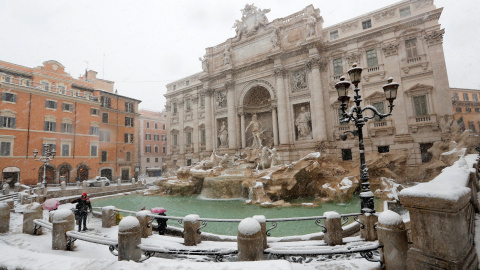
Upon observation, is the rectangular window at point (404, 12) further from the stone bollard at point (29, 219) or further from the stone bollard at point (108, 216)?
the stone bollard at point (29, 219)

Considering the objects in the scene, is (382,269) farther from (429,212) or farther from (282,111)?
(282,111)

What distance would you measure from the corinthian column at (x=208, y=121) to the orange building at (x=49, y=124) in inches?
632

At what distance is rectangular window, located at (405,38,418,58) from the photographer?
1911cm

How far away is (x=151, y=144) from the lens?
1839 inches

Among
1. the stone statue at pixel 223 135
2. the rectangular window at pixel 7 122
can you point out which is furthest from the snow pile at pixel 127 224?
the rectangular window at pixel 7 122

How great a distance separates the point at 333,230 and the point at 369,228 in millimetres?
931

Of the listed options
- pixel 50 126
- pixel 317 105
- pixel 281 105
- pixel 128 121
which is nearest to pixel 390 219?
pixel 317 105

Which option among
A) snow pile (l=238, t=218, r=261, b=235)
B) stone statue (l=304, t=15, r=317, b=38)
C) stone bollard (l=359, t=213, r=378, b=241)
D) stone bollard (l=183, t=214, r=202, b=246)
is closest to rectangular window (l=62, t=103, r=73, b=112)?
stone statue (l=304, t=15, r=317, b=38)

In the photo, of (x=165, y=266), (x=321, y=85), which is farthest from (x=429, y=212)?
(x=321, y=85)

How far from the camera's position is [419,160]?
60.0ft

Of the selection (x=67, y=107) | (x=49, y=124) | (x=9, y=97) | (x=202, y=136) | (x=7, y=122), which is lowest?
(x=202, y=136)

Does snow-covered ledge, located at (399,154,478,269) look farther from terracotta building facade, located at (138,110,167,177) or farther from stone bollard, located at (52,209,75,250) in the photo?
terracotta building facade, located at (138,110,167,177)

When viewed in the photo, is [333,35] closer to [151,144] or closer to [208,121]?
[208,121]

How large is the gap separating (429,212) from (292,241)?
4.32m
